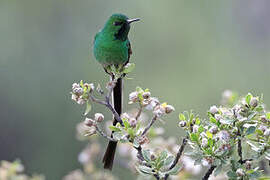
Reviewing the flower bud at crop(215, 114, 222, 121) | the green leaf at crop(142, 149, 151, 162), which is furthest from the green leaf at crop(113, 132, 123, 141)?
the flower bud at crop(215, 114, 222, 121)

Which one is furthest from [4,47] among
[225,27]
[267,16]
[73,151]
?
[267,16]

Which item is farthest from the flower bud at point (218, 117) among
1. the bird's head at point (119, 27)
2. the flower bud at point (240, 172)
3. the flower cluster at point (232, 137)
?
the bird's head at point (119, 27)

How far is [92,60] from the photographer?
1110 cm

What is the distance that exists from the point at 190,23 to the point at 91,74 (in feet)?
10.5

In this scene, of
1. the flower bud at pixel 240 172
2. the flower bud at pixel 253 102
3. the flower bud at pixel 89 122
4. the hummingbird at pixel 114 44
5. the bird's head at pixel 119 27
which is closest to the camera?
the flower bud at pixel 240 172

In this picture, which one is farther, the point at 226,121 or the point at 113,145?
the point at 113,145

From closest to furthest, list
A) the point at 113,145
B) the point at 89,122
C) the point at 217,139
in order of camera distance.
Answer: the point at 217,139
the point at 89,122
the point at 113,145

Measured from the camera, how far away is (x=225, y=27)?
42.5 feet

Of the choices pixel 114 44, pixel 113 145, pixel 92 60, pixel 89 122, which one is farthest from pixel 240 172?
pixel 92 60

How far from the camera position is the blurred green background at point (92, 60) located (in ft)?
32.8

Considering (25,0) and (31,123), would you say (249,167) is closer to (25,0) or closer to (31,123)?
(31,123)

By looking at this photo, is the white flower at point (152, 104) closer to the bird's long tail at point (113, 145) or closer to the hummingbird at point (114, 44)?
the bird's long tail at point (113, 145)

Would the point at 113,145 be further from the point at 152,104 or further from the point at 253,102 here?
the point at 253,102

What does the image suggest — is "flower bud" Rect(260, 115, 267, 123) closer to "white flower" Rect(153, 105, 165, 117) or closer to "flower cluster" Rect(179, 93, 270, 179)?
"flower cluster" Rect(179, 93, 270, 179)
